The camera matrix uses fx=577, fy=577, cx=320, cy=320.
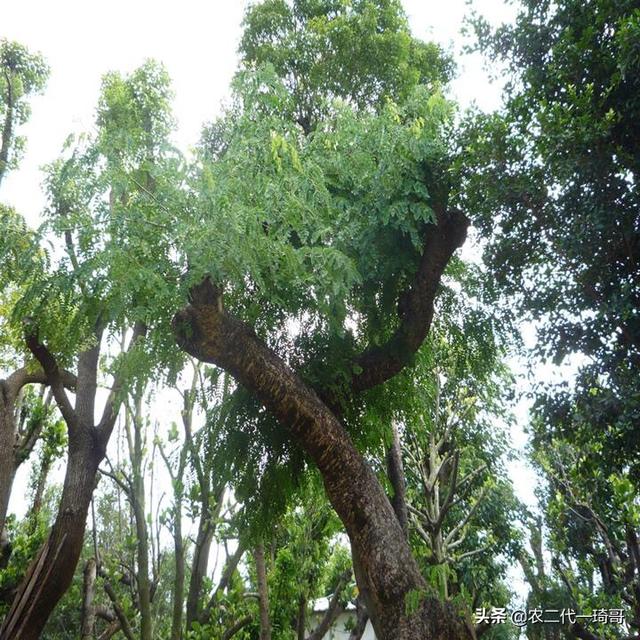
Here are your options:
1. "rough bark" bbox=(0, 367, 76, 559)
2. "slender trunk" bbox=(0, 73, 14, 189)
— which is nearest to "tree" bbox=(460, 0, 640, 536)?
"rough bark" bbox=(0, 367, 76, 559)

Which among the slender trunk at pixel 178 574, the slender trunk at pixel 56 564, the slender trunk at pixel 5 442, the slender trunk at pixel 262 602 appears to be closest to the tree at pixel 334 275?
the slender trunk at pixel 262 602

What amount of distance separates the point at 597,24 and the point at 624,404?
10.0ft

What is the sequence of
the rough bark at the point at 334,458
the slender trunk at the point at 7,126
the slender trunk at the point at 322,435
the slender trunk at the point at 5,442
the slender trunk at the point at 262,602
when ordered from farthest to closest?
1. the slender trunk at the point at 7,126
2. the slender trunk at the point at 5,442
3. the slender trunk at the point at 262,602
4. the slender trunk at the point at 322,435
5. the rough bark at the point at 334,458

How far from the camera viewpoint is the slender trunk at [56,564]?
5312 millimetres

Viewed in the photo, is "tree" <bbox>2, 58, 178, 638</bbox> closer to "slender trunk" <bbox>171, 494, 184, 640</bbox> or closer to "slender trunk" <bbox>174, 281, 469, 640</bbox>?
"slender trunk" <bbox>174, 281, 469, 640</bbox>

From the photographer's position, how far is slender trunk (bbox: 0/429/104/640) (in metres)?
5.31

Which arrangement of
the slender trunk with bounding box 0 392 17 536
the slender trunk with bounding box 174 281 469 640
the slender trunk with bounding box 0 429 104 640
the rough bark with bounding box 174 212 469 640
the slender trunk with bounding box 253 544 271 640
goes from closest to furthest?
the rough bark with bounding box 174 212 469 640, the slender trunk with bounding box 174 281 469 640, the slender trunk with bounding box 0 429 104 640, the slender trunk with bounding box 253 544 271 640, the slender trunk with bounding box 0 392 17 536

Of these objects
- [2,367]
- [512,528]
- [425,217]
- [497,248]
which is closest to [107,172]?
[425,217]

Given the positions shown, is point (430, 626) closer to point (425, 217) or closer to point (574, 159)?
point (425, 217)

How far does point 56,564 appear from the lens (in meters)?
5.46

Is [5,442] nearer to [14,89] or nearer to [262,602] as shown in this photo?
[262,602]

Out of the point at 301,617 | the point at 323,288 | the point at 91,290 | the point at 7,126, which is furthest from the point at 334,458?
the point at 7,126

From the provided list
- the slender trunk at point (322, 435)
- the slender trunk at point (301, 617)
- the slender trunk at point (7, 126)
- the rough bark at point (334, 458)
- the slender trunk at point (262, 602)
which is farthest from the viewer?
the slender trunk at point (7, 126)

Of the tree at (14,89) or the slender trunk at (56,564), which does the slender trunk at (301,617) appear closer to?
the slender trunk at (56,564)
